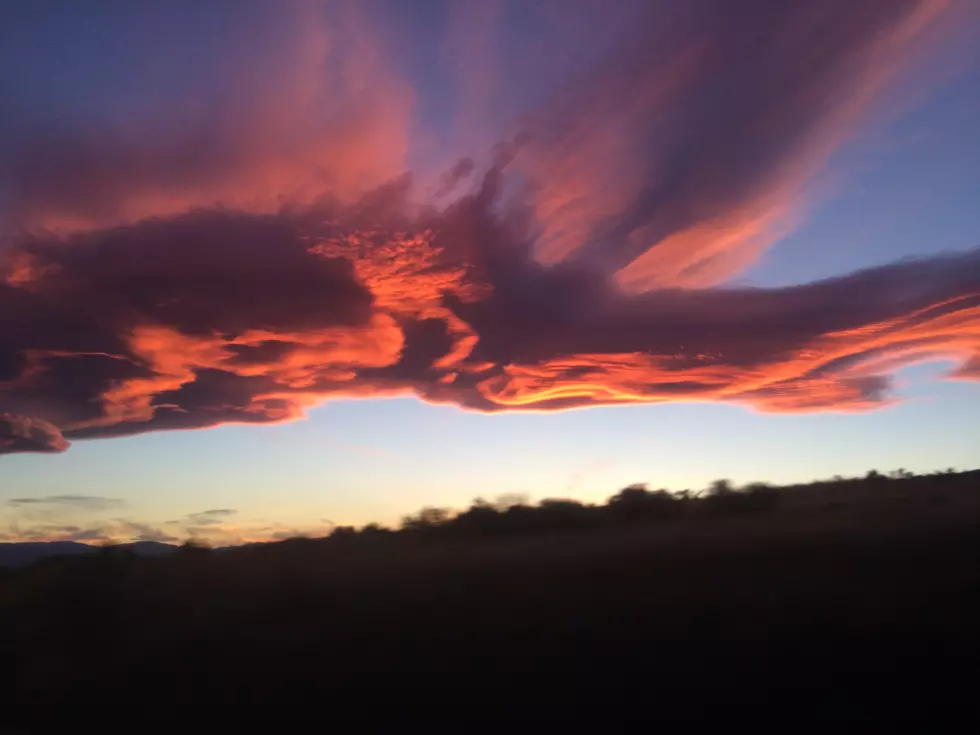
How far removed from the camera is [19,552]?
1361 inches

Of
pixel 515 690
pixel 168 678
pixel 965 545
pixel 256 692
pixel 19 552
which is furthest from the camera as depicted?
pixel 19 552

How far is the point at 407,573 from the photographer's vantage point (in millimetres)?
14438

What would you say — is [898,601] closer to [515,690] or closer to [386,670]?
[515,690]

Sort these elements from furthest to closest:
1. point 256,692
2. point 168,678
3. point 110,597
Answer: point 110,597 → point 168,678 → point 256,692

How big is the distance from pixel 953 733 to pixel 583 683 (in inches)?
155

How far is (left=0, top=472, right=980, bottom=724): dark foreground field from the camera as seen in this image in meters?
8.89

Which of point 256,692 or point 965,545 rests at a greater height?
point 965,545

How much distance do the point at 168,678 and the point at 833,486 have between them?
35711 millimetres

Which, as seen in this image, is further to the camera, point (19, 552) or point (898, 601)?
point (19, 552)

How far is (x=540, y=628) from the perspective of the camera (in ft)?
35.2

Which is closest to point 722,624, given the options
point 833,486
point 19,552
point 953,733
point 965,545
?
point 953,733

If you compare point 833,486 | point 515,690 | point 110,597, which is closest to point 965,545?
point 515,690

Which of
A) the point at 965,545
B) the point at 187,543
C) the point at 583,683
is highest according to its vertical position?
the point at 187,543

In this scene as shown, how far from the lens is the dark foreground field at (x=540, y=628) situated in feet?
29.2
